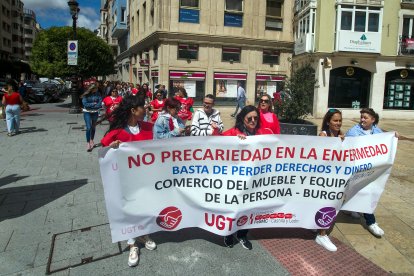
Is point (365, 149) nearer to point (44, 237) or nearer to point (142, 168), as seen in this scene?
point (142, 168)

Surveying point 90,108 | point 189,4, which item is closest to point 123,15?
point 189,4

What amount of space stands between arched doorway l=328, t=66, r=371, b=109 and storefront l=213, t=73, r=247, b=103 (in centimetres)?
606

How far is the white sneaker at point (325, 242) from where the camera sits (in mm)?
4191

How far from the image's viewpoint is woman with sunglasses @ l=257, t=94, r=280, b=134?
5.63 m

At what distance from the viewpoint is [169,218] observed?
3.90 meters

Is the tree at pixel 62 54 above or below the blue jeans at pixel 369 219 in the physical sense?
above

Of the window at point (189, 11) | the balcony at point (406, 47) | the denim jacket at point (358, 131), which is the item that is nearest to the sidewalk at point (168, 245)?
the denim jacket at point (358, 131)

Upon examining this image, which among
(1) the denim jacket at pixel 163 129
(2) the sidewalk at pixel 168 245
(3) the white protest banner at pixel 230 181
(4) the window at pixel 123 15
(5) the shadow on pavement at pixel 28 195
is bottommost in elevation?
(2) the sidewalk at pixel 168 245

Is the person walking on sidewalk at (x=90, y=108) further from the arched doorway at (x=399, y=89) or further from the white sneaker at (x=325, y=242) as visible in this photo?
the arched doorway at (x=399, y=89)

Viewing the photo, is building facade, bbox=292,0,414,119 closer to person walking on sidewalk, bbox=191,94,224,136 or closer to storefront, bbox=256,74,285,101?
storefront, bbox=256,74,285,101

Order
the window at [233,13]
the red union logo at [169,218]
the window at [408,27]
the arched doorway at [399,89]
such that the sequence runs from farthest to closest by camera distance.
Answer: the window at [233,13], the arched doorway at [399,89], the window at [408,27], the red union logo at [169,218]

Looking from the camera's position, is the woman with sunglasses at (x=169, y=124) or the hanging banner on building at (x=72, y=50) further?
the hanging banner on building at (x=72, y=50)

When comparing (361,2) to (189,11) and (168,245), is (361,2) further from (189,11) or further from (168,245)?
(168,245)

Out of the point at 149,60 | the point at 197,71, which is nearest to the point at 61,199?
the point at 197,71
